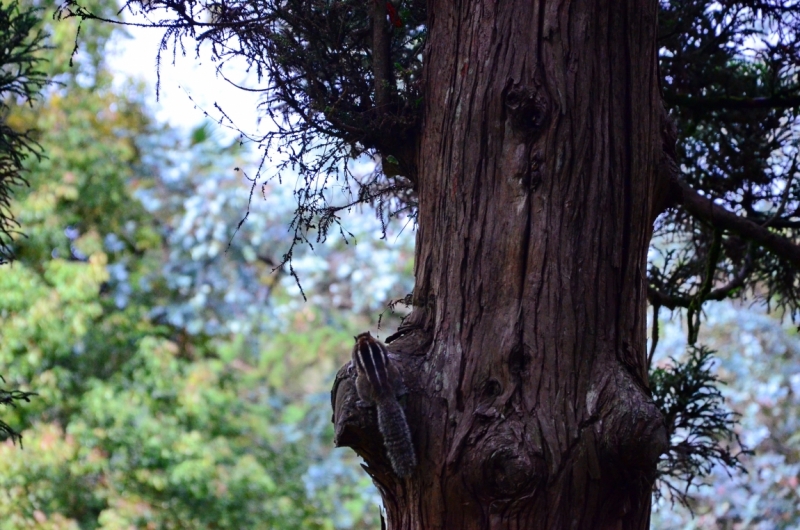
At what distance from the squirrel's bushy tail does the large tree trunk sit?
0.13ft

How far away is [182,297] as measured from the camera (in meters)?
8.01

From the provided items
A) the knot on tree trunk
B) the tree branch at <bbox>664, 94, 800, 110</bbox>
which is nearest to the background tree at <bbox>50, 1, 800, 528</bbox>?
the knot on tree trunk

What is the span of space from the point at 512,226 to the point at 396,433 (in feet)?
1.62

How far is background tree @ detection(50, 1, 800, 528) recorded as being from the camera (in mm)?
1616

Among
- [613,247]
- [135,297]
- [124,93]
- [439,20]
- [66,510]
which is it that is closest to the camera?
[613,247]

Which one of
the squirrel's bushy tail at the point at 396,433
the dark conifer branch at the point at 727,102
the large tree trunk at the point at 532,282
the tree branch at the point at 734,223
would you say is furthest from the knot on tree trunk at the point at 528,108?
the dark conifer branch at the point at 727,102

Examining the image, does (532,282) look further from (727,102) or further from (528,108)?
(727,102)

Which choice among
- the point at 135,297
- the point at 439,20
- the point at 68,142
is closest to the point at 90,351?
the point at 135,297

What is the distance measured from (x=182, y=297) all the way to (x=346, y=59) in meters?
6.24

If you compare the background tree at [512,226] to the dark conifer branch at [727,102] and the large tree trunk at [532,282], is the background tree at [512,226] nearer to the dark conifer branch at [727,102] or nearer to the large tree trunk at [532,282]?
the large tree trunk at [532,282]

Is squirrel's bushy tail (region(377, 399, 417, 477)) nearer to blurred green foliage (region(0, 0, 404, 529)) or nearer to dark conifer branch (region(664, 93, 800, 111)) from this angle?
dark conifer branch (region(664, 93, 800, 111))

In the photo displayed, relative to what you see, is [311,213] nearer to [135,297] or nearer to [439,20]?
[439,20]

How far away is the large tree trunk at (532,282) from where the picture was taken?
1.61 m

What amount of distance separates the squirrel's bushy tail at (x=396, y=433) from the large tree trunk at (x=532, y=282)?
41 millimetres
